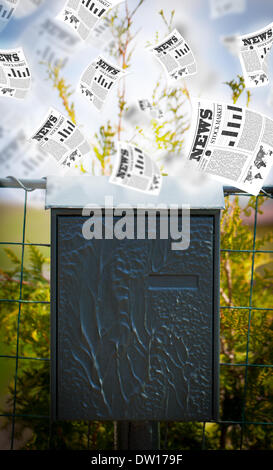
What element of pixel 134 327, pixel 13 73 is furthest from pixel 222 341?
pixel 13 73

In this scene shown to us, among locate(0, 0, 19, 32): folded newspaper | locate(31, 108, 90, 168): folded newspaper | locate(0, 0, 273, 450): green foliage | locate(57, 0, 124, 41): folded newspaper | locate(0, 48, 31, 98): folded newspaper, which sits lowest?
locate(0, 0, 273, 450): green foliage

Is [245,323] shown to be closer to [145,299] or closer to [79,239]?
[145,299]

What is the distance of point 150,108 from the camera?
191cm

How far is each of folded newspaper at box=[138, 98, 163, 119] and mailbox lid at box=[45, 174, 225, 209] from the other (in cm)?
88

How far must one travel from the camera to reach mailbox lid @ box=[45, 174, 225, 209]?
1.08m

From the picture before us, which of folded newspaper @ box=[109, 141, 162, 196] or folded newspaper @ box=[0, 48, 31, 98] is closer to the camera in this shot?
folded newspaper @ box=[109, 141, 162, 196]

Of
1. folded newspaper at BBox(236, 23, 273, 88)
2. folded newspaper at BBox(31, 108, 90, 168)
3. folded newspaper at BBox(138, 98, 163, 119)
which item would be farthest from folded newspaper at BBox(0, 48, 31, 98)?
folded newspaper at BBox(236, 23, 273, 88)

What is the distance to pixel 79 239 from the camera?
42.7 inches

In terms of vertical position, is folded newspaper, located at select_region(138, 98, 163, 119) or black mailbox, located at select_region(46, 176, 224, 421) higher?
folded newspaper, located at select_region(138, 98, 163, 119)

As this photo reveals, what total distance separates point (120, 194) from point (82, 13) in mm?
870

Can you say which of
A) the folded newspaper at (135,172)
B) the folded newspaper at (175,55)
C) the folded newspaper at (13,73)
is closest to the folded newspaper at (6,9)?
the folded newspaper at (13,73)

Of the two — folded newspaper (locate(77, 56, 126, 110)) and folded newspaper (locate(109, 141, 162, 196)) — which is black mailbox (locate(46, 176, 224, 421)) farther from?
folded newspaper (locate(77, 56, 126, 110))

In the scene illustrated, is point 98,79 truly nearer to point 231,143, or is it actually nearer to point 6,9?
point 6,9
